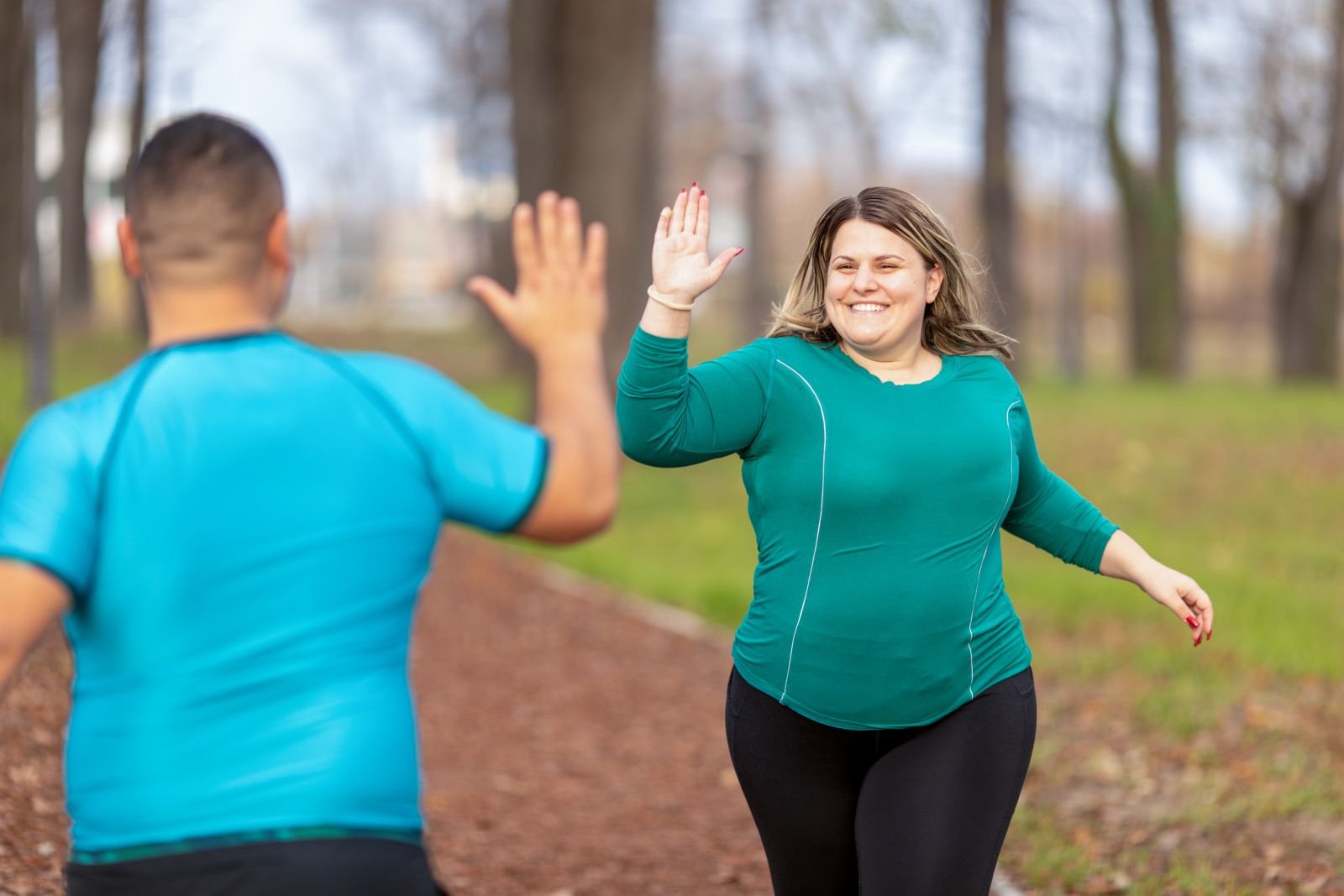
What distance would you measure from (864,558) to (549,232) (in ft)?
3.62

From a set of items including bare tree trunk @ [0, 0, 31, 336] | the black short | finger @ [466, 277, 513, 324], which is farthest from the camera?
bare tree trunk @ [0, 0, 31, 336]

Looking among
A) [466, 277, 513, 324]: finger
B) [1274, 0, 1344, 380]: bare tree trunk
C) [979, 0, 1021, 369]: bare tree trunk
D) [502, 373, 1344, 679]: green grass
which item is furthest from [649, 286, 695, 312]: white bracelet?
[1274, 0, 1344, 380]: bare tree trunk

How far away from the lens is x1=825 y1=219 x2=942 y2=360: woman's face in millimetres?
3373

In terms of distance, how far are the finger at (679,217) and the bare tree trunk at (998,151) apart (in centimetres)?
2037

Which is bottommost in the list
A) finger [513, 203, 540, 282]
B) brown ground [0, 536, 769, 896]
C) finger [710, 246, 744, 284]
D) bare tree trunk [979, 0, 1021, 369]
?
brown ground [0, 536, 769, 896]

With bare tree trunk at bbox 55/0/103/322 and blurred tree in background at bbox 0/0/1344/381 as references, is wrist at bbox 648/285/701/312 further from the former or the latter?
bare tree trunk at bbox 55/0/103/322

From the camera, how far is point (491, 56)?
1395 inches

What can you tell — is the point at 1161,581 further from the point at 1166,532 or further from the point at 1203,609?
the point at 1166,532

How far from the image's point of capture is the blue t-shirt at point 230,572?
2160 mm

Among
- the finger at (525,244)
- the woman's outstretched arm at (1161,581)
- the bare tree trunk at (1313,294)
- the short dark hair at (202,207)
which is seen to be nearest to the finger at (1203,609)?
the woman's outstretched arm at (1161,581)

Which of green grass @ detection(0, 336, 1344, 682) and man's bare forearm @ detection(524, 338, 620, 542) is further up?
man's bare forearm @ detection(524, 338, 620, 542)

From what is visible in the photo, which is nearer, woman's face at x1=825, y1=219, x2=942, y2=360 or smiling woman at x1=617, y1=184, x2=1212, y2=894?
smiling woman at x1=617, y1=184, x2=1212, y2=894

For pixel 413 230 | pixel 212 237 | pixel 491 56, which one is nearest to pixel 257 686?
pixel 212 237

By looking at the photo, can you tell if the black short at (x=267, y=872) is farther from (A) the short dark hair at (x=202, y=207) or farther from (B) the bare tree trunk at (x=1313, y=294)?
(B) the bare tree trunk at (x=1313, y=294)
